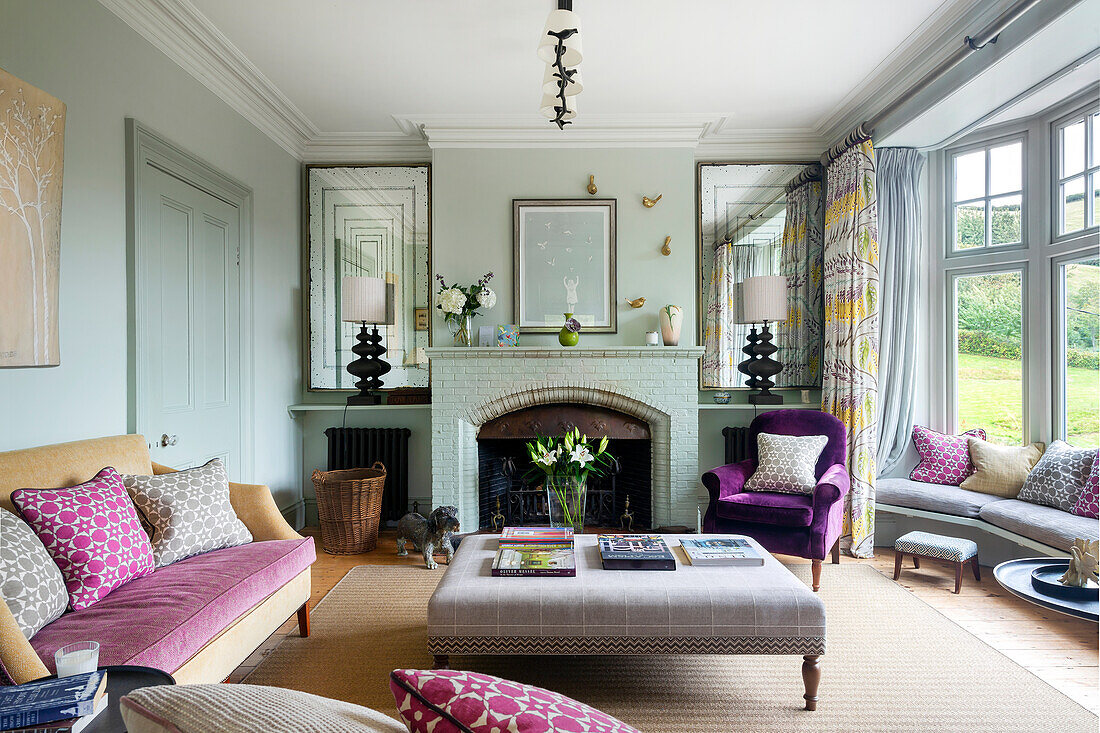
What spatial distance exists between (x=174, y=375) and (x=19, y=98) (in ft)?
A: 4.43

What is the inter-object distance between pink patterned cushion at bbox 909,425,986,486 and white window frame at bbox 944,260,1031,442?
19 centimetres

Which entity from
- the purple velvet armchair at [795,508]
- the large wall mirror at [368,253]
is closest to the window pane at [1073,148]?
the purple velvet armchair at [795,508]

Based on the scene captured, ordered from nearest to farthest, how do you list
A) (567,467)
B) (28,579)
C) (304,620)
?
(28,579) → (304,620) → (567,467)

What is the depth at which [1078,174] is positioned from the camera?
133 inches

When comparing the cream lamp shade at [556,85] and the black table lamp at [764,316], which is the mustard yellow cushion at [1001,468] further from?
the cream lamp shade at [556,85]

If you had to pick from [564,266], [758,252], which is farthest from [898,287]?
[564,266]

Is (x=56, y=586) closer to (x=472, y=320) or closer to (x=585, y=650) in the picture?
(x=585, y=650)

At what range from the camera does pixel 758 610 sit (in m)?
2.14

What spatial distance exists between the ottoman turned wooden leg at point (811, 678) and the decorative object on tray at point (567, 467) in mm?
1521

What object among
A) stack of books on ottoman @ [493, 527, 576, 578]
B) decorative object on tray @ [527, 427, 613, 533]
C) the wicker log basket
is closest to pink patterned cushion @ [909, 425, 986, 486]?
decorative object on tray @ [527, 427, 613, 533]

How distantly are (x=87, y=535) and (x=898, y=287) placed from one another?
445 centimetres

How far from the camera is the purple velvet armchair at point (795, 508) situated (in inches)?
127

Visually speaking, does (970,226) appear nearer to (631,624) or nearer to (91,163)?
(631,624)

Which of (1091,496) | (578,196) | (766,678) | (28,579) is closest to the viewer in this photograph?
(28,579)
